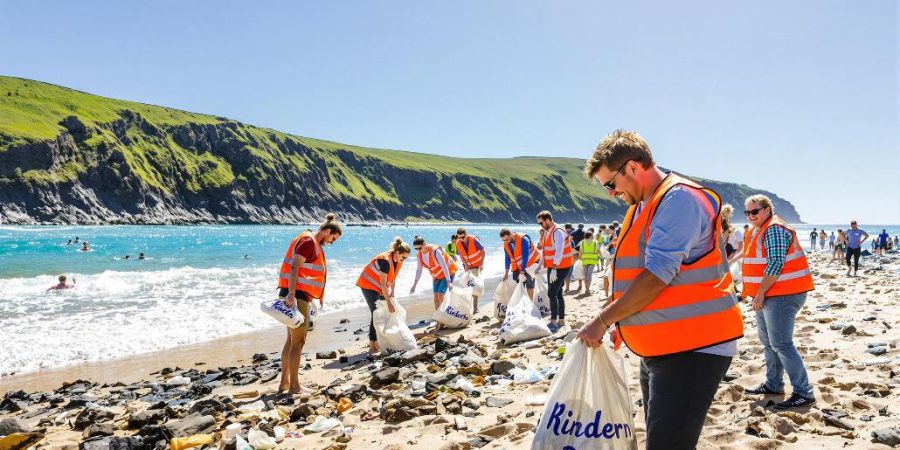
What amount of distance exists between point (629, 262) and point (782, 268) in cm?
343

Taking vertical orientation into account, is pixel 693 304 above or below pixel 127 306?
above

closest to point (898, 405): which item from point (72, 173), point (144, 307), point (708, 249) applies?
point (708, 249)

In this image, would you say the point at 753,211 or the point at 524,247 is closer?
the point at 753,211

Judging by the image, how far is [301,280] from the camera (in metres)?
7.11

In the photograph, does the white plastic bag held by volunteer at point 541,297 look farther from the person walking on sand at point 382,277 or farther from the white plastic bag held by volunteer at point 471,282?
the person walking on sand at point 382,277

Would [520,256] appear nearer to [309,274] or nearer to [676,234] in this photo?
[309,274]

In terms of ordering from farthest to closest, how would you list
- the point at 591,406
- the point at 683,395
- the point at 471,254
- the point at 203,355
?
the point at 471,254 → the point at 203,355 → the point at 591,406 → the point at 683,395

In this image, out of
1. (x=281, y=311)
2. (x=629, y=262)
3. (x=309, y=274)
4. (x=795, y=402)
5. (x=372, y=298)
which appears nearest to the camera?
(x=629, y=262)

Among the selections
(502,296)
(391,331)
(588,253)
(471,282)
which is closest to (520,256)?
(502,296)

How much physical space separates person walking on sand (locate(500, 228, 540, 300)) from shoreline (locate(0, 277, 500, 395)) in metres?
2.67

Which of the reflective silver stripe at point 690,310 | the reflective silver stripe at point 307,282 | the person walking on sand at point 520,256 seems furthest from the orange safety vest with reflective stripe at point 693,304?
the person walking on sand at point 520,256

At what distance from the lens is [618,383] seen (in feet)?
9.71

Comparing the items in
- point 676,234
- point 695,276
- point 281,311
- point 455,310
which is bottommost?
point 455,310

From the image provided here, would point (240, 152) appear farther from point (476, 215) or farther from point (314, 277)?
point (314, 277)
